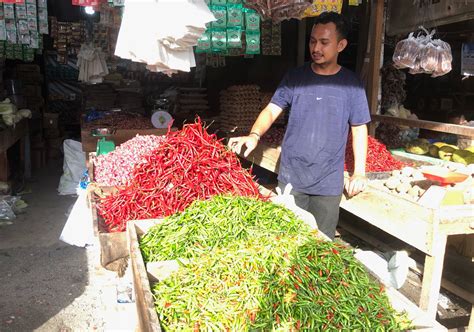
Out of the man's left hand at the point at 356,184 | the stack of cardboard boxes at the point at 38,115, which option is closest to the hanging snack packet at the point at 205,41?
the man's left hand at the point at 356,184

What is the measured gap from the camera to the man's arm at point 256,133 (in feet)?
9.89

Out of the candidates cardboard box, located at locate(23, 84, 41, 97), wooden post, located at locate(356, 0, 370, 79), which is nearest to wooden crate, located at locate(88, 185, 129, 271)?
wooden post, located at locate(356, 0, 370, 79)

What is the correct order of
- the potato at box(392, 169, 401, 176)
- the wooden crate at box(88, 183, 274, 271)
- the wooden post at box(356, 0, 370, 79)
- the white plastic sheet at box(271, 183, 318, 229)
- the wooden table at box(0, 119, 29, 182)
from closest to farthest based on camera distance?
1. the wooden crate at box(88, 183, 274, 271)
2. the white plastic sheet at box(271, 183, 318, 229)
3. the potato at box(392, 169, 401, 176)
4. the wooden post at box(356, 0, 370, 79)
5. the wooden table at box(0, 119, 29, 182)

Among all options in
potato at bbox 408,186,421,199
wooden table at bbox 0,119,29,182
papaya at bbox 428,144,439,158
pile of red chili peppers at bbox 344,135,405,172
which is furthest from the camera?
wooden table at bbox 0,119,29,182

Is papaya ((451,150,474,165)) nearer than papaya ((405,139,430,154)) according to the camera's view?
Yes

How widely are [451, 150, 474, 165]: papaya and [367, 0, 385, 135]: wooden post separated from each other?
955 mm

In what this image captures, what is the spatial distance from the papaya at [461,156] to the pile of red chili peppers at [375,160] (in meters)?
0.65

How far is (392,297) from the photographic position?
186 cm

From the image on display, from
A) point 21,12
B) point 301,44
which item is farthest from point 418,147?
point 21,12

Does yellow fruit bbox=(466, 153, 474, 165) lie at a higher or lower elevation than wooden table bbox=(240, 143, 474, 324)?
higher

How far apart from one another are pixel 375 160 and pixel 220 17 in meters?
2.26

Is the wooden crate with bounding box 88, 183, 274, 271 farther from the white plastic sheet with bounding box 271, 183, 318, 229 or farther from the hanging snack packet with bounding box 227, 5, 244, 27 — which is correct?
the hanging snack packet with bounding box 227, 5, 244, 27

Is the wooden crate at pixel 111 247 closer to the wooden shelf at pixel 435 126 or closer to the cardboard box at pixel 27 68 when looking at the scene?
the wooden shelf at pixel 435 126

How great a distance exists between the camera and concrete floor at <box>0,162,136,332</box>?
11.7ft
